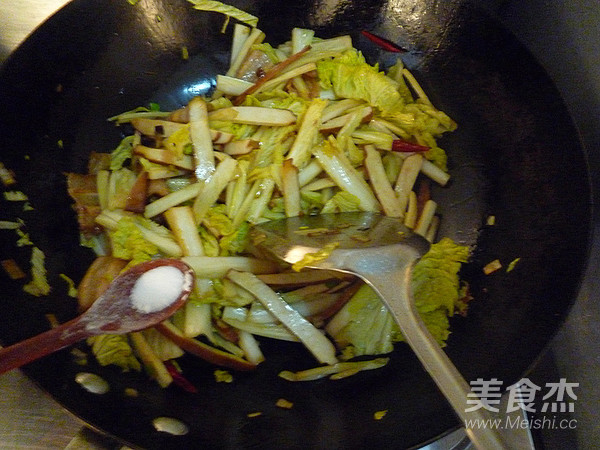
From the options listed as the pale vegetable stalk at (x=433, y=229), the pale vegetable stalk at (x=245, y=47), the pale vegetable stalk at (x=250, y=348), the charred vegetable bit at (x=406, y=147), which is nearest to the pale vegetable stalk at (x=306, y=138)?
the charred vegetable bit at (x=406, y=147)

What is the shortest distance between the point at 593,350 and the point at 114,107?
217cm

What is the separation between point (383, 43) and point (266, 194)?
0.89 m

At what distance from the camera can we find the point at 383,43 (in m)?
1.99

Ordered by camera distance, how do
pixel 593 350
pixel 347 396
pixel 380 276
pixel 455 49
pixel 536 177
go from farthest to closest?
pixel 455 49 < pixel 593 350 < pixel 536 177 < pixel 347 396 < pixel 380 276

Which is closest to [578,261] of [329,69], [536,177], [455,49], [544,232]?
[544,232]

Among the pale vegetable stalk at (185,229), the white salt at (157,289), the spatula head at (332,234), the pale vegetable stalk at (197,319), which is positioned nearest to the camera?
the white salt at (157,289)

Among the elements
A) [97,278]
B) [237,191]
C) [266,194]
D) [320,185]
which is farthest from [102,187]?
[320,185]

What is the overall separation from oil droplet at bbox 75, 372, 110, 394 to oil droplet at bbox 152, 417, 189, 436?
0.60 feet

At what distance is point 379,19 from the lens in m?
1.96

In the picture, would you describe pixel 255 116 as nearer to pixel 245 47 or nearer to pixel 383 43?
pixel 245 47

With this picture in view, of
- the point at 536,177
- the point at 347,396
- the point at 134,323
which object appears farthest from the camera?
the point at 536,177

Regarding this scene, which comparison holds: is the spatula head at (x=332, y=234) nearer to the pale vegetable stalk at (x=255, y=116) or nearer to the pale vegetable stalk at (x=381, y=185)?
the pale vegetable stalk at (x=381, y=185)

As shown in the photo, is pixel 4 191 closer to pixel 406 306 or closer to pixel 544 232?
pixel 406 306

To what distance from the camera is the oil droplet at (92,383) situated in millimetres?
1251
